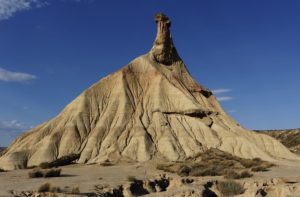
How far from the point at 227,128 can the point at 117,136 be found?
15107 millimetres

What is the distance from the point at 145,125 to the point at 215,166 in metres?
18.7

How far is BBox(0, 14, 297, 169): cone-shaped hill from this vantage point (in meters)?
48.8

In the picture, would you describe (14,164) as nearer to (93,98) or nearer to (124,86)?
(93,98)

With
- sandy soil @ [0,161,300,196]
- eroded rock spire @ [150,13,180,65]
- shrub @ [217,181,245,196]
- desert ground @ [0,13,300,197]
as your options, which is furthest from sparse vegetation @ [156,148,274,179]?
eroded rock spire @ [150,13,180,65]

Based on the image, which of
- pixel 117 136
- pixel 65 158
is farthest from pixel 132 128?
pixel 65 158

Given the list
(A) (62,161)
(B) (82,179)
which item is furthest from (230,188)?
(A) (62,161)

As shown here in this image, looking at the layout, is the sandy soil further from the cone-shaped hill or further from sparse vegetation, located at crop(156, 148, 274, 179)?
the cone-shaped hill

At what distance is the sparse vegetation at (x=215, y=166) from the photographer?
3219 cm

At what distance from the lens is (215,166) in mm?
36875

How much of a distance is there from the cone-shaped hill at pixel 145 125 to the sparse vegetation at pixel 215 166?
281cm

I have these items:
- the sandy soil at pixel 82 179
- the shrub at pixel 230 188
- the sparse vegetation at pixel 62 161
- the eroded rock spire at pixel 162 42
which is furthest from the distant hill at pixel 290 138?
the shrub at pixel 230 188

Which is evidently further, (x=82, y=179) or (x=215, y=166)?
(x=215, y=166)

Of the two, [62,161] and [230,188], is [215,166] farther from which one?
[62,161]

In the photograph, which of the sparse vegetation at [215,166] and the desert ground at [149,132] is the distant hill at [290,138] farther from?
the sparse vegetation at [215,166]
